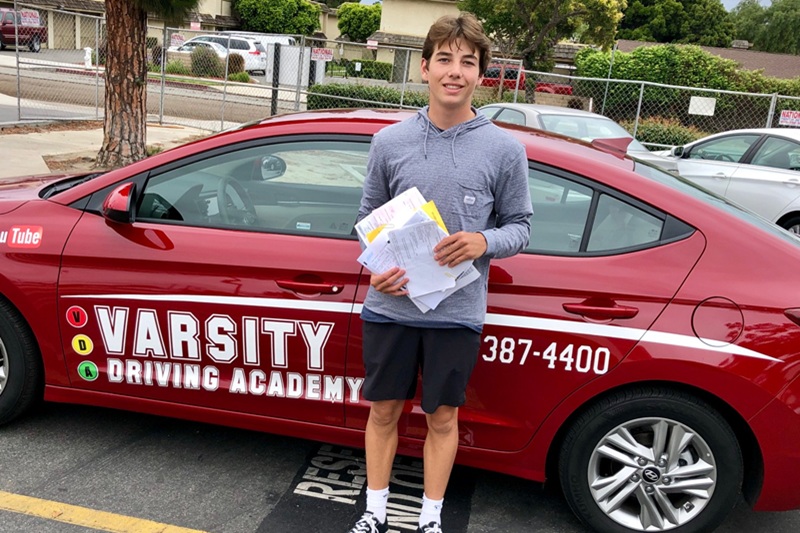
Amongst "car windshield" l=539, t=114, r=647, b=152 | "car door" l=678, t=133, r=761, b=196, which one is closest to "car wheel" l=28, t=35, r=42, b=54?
"car windshield" l=539, t=114, r=647, b=152

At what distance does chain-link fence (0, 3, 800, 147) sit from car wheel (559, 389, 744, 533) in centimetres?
Answer: 1048

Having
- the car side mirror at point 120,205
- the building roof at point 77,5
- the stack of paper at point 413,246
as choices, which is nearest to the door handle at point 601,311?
the stack of paper at point 413,246

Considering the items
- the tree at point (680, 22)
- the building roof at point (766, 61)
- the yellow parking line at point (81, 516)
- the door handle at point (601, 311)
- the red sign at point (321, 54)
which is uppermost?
the tree at point (680, 22)

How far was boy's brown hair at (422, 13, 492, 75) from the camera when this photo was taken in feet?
7.47

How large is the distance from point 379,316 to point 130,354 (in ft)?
4.22

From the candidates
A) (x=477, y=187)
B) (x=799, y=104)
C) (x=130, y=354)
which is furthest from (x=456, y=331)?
(x=799, y=104)

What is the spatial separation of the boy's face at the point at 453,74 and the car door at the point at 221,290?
2.52ft

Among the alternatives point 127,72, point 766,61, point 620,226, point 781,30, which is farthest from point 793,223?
point 781,30

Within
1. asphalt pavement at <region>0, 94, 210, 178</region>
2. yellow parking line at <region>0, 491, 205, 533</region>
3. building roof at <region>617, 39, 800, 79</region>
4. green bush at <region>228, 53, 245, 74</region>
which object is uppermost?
building roof at <region>617, 39, 800, 79</region>

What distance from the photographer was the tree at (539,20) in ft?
87.7

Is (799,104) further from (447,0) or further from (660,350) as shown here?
(447,0)

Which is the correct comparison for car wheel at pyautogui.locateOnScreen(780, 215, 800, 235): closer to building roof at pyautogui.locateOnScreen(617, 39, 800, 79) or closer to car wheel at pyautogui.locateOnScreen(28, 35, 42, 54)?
car wheel at pyautogui.locateOnScreen(28, 35, 42, 54)

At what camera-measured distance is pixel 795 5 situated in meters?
60.1

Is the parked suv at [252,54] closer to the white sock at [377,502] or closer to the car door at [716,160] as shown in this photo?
the car door at [716,160]
